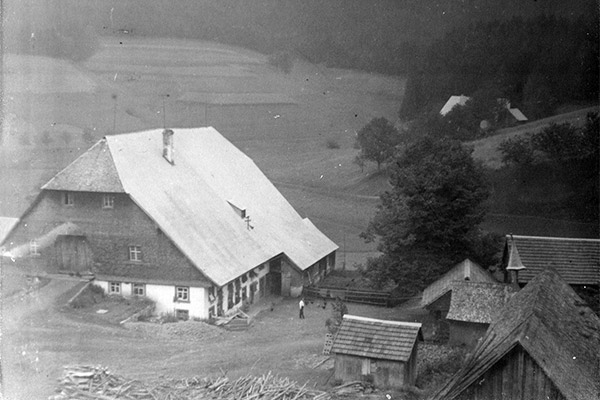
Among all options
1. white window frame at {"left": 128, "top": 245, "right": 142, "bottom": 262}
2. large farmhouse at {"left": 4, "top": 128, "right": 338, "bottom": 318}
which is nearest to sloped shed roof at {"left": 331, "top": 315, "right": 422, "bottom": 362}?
large farmhouse at {"left": 4, "top": 128, "right": 338, "bottom": 318}

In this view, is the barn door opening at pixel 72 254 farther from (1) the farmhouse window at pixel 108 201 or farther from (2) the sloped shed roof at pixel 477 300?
(2) the sloped shed roof at pixel 477 300

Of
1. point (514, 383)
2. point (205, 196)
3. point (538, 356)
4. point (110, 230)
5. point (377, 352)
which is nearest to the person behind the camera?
point (538, 356)

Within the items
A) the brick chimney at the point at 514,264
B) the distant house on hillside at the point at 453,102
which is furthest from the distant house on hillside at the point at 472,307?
the distant house on hillside at the point at 453,102

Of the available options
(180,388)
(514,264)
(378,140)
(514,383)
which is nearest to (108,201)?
(180,388)

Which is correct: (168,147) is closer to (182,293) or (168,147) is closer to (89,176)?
(89,176)

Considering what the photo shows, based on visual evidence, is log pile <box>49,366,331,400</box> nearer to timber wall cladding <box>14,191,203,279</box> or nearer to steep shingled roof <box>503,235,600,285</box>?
timber wall cladding <box>14,191,203,279</box>

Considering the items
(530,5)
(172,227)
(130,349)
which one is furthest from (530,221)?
(130,349)
